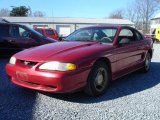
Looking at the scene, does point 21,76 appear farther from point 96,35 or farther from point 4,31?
point 4,31

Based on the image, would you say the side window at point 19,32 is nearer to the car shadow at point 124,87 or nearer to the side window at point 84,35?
the side window at point 84,35

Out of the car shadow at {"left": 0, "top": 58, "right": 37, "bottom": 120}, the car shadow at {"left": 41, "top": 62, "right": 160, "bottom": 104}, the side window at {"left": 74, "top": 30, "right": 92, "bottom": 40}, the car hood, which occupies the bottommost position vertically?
the car shadow at {"left": 41, "top": 62, "right": 160, "bottom": 104}

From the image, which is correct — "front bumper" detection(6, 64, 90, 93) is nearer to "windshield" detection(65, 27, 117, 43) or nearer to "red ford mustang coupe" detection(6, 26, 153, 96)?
"red ford mustang coupe" detection(6, 26, 153, 96)

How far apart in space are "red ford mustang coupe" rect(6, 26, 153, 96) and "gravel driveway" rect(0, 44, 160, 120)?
0.27 metres

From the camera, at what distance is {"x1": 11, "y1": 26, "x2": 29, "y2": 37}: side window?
10.1 m

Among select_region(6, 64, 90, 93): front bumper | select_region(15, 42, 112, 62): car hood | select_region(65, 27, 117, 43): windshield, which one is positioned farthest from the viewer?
select_region(65, 27, 117, 43): windshield

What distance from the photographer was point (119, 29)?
6043 mm

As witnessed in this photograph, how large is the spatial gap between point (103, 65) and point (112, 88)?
0.82 meters

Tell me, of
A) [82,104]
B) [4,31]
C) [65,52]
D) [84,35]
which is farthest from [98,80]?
[4,31]

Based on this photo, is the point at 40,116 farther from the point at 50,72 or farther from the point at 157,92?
→ the point at 157,92

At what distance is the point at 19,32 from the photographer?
10250 mm

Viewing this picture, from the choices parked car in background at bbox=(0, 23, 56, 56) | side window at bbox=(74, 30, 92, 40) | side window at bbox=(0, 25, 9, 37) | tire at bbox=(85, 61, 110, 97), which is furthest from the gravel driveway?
side window at bbox=(0, 25, 9, 37)

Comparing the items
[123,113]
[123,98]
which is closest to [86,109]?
[123,113]

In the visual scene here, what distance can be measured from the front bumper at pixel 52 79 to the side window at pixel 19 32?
569 centimetres
